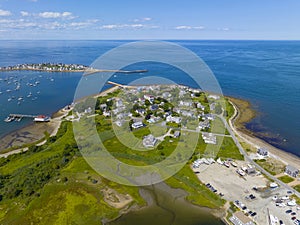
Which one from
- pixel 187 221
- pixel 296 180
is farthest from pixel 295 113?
pixel 187 221

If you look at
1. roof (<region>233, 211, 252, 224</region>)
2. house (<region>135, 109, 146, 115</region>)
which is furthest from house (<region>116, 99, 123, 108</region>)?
roof (<region>233, 211, 252, 224</region>)

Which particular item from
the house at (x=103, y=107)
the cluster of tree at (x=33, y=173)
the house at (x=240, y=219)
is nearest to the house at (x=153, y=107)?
the house at (x=103, y=107)

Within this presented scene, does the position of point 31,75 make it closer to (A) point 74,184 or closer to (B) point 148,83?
(B) point 148,83

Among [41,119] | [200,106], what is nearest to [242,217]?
[200,106]

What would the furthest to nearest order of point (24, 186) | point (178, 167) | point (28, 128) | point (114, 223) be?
point (28, 128), point (178, 167), point (24, 186), point (114, 223)

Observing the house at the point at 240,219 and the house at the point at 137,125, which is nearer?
the house at the point at 240,219

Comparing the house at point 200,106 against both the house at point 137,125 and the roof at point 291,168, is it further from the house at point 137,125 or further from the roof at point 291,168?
the roof at point 291,168

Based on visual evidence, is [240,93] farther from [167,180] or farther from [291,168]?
[167,180]
